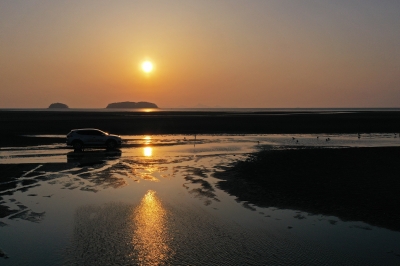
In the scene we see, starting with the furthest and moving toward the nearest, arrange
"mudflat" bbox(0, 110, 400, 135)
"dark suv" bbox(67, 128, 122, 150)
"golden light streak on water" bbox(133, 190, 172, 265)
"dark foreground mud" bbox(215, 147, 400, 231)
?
"mudflat" bbox(0, 110, 400, 135) → "dark suv" bbox(67, 128, 122, 150) → "dark foreground mud" bbox(215, 147, 400, 231) → "golden light streak on water" bbox(133, 190, 172, 265)

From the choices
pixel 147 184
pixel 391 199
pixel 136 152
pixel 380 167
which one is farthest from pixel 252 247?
pixel 136 152

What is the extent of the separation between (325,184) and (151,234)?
11585 mm

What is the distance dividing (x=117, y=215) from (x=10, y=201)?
17.6 feet

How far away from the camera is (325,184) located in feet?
69.9

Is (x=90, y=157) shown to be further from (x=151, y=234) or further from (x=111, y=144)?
(x=151, y=234)

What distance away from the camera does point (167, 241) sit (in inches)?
472

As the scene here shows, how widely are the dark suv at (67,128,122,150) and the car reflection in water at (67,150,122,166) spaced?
6.61 feet

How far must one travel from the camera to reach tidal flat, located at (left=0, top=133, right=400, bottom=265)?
10930mm

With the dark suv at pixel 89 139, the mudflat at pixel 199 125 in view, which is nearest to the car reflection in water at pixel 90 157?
the dark suv at pixel 89 139

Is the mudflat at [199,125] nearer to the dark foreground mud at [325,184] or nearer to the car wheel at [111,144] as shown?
the car wheel at [111,144]

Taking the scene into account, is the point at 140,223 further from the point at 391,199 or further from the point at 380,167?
the point at 380,167

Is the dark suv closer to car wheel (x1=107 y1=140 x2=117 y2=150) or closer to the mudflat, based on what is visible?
car wheel (x1=107 y1=140 x2=117 y2=150)

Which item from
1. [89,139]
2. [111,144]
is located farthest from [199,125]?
[89,139]

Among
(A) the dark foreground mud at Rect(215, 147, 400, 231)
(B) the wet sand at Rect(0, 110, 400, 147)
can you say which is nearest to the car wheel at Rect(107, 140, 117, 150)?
(B) the wet sand at Rect(0, 110, 400, 147)
